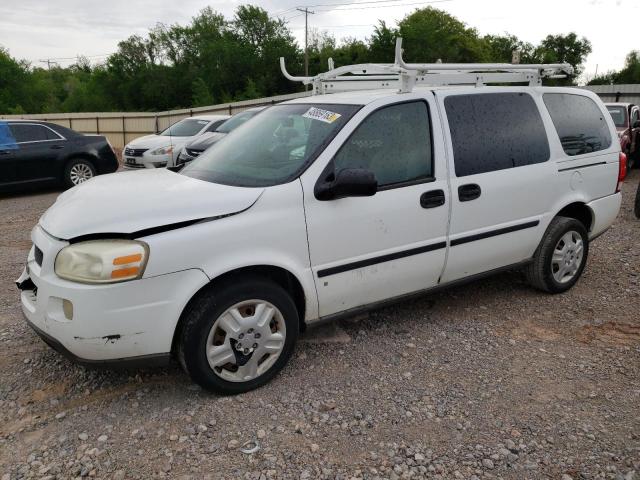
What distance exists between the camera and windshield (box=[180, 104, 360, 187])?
325 cm

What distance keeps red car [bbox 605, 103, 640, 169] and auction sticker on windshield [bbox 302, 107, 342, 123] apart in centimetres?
1034

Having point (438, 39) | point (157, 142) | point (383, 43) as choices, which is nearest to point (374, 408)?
point (157, 142)

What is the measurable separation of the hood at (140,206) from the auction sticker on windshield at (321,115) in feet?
2.34

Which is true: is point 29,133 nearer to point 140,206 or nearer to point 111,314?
point 140,206

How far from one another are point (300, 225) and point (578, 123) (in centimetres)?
279

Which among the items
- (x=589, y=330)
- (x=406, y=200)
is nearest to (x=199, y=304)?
(x=406, y=200)

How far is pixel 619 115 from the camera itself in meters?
12.2

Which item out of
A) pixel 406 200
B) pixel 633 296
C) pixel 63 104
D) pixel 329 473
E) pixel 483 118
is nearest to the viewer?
pixel 329 473

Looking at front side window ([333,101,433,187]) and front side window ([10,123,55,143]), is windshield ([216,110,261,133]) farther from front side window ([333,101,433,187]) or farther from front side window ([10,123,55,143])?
front side window ([333,101,433,187])

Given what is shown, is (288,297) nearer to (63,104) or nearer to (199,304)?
(199,304)

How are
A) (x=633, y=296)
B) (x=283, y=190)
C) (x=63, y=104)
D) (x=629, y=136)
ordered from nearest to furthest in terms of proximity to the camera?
1. (x=283, y=190)
2. (x=633, y=296)
3. (x=629, y=136)
4. (x=63, y=104)

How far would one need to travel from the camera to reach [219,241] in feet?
9.32

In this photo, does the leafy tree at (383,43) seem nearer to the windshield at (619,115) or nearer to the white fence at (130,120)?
the white fence at (130,120)

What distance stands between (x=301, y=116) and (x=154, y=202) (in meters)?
1.23
